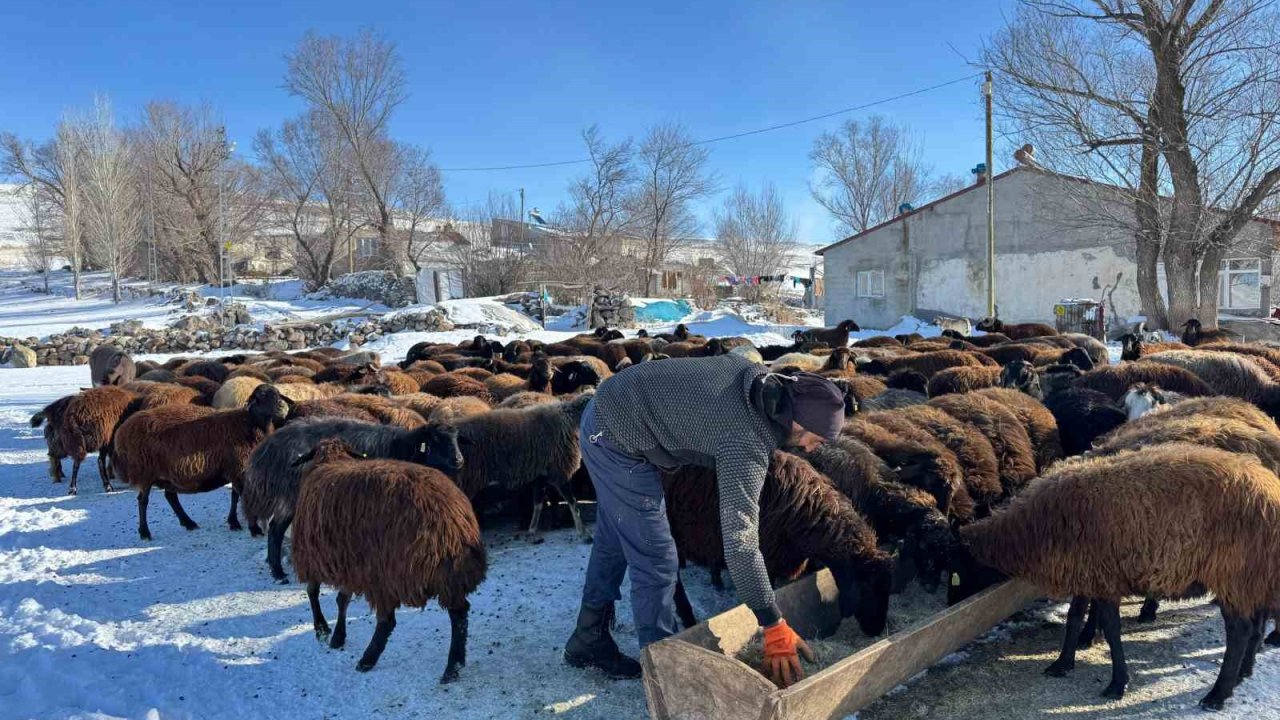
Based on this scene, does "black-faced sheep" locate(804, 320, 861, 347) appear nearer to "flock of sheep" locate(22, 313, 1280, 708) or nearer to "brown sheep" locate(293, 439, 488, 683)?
"flock of sheep" locate(22, 313, 1280, 708)

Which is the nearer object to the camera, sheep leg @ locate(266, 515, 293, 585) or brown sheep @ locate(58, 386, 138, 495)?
sheep leg @ locate(266, 515, 293, 585)

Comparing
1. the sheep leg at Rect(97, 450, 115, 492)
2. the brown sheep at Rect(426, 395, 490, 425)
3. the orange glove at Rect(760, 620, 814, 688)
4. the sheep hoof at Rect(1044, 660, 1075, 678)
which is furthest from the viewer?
the sheep leg at Rect(97, 450, 115, 492)

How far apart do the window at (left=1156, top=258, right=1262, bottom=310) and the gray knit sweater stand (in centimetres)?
2761

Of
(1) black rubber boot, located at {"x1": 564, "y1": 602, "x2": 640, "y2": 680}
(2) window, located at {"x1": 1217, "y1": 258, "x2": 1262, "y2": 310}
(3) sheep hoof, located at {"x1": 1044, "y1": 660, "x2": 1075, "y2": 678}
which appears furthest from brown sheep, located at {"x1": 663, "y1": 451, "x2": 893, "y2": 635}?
(2) window, located at {"x1": 1217, "y1": 258, "x2": 1262, "y2": 310}

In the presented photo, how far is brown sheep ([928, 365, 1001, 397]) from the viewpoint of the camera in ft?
29.4

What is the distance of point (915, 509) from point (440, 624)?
3.03 metres

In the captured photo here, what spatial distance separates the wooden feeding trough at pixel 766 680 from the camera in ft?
10.3

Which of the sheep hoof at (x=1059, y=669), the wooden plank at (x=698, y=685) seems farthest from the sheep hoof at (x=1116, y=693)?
the wooden plank at (x=698, y=685)

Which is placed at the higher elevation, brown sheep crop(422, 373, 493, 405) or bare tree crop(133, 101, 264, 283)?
bare tree crop(133, 101, 264, 283)

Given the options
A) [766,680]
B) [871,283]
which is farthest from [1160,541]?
[871,283]

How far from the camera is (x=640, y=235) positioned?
Result: 47.8m

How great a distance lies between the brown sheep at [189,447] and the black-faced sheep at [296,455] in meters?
0.96

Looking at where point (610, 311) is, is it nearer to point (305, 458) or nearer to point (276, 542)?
point (276, 542)

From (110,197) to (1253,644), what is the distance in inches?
2077
